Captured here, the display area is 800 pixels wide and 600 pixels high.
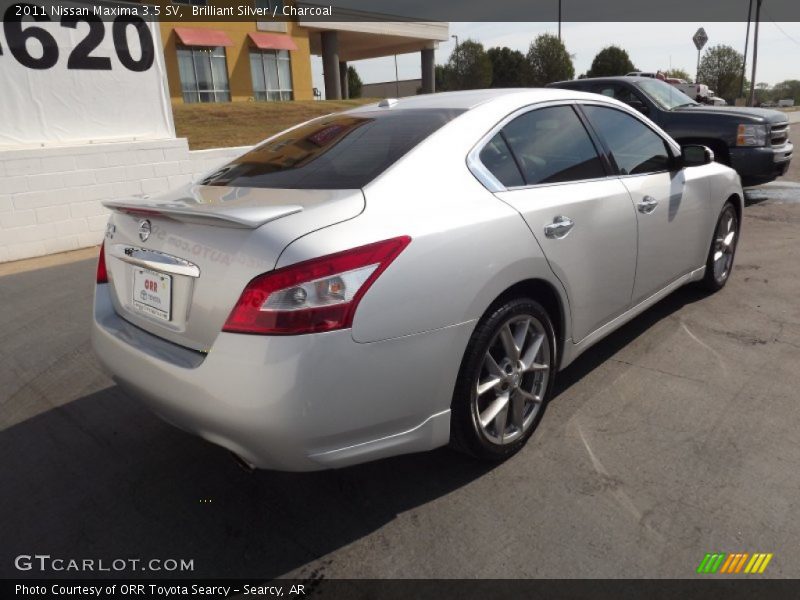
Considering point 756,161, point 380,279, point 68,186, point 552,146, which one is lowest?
point 756,161

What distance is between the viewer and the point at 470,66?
47.3 m

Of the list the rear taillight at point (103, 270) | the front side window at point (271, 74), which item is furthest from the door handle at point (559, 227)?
the front side window at point (271, 74)

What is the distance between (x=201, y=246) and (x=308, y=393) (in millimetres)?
687

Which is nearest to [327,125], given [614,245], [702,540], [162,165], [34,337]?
[614,245]

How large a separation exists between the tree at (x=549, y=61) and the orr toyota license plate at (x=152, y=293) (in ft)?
155

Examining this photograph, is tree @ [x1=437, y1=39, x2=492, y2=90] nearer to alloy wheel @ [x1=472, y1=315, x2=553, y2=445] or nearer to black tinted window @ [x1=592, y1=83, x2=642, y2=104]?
black tinted window @ [x1=592, y1=83, x2=642, y2=104]

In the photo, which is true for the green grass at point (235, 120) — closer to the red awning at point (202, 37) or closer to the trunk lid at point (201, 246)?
the red awning at point (202, 37)

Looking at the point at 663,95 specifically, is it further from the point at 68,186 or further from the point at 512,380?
the point at 68,186

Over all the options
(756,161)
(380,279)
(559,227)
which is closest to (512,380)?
(559,227)

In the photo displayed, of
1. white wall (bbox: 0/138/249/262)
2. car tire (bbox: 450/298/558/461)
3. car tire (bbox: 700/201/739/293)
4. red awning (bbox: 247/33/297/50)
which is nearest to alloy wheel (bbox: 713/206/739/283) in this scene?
car tire (bbox: 700/201/739/293)

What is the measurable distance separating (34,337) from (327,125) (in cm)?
297

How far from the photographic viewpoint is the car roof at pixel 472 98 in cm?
307

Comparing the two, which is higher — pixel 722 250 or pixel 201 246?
pixel 201 246

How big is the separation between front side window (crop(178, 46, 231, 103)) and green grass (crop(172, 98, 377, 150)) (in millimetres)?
5639
